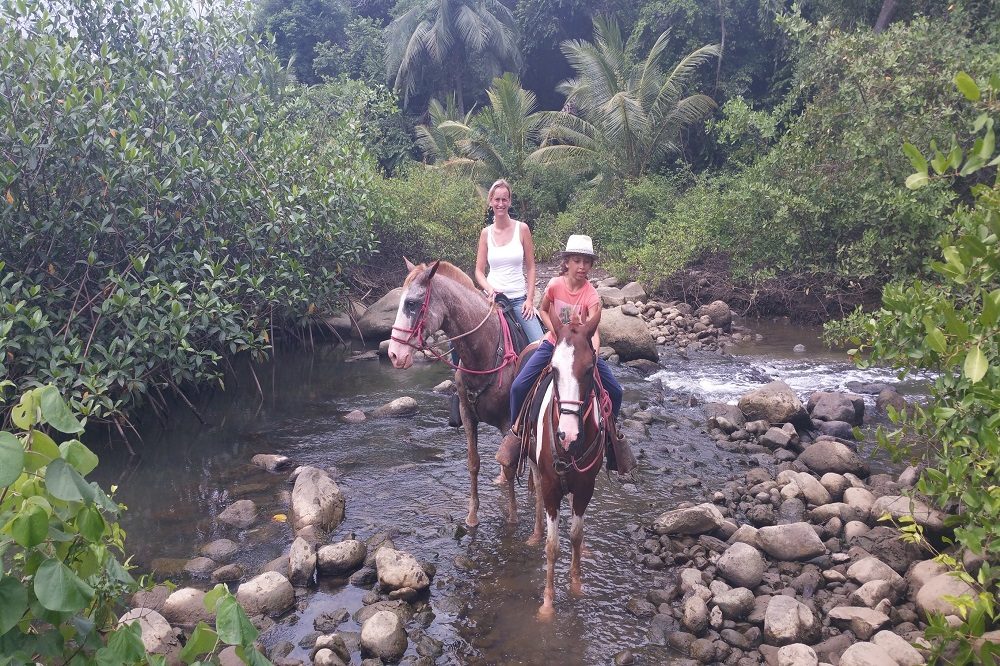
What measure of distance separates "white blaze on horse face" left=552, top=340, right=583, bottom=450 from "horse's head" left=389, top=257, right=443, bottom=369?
6.03 ft

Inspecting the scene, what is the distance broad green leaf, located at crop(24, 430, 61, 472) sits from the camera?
7.89 ft

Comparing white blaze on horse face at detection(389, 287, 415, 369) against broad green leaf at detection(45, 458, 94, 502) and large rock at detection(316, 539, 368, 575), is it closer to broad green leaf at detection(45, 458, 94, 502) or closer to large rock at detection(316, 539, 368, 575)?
large rock at detection(316, 539, 368, 575)

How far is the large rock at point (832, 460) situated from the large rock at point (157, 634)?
710 cm

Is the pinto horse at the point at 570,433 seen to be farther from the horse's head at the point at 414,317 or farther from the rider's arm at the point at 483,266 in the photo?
the rider's arm at the point at 483,266

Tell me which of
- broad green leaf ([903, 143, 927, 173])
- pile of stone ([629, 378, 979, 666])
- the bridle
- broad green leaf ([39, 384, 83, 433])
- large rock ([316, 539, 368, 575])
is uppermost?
broad green leaf ([903, 143, 927, 173])

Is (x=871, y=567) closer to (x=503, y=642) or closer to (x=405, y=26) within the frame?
(x=503, y=642)

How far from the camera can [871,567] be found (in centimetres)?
549

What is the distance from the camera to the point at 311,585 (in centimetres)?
596

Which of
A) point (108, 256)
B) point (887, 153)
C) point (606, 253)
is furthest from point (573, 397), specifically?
point (606, 253)

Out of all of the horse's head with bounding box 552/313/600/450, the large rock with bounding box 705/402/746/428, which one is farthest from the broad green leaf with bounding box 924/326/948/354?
the large rock with bounding box 705/402/746/428

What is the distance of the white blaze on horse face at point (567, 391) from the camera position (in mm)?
4562

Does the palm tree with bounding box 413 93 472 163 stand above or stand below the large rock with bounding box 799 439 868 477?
above

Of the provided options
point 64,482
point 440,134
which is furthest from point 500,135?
point 64,482

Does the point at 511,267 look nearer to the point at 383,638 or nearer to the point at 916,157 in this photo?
the point at 383,638
